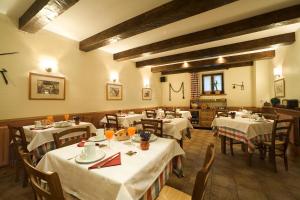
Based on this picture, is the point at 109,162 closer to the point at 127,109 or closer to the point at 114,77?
the point at 114,77

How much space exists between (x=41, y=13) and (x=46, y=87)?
1725 mm

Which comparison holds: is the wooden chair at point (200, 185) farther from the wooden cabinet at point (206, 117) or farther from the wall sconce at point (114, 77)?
the wooden cabinet at point (206, 117)

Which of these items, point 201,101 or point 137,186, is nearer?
point 137,186

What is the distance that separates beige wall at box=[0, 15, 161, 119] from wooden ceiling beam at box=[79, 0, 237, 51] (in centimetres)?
92

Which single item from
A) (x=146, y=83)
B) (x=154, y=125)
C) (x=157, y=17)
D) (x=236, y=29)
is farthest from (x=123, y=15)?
(x=146, y=83)

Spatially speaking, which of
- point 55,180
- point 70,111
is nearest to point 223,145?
point 55,180

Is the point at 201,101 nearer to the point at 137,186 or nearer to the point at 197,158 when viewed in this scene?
the point at 197,158

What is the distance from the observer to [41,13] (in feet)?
8.80

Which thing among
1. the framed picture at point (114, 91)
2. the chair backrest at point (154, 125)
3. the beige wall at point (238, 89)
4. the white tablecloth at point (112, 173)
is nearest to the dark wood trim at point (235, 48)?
the framed picture at point (114, 91)

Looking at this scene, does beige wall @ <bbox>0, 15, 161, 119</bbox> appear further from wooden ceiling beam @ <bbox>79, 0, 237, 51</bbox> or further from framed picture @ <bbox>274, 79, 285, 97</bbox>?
framed picture @ <bbox>274, 79, 285, 97</bbox>

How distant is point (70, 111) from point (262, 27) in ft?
16.4

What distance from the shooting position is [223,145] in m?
3.75

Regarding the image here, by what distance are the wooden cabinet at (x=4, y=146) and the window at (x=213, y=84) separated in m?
7.22

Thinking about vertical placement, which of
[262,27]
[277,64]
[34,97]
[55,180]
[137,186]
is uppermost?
[262,27]
